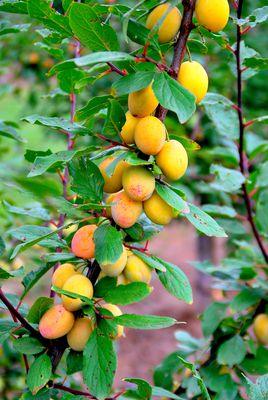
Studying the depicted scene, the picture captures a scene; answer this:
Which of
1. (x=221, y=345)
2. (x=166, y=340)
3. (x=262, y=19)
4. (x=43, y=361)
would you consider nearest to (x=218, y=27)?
(x=262, y=19)

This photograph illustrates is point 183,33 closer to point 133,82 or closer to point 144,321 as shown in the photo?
point 133,82

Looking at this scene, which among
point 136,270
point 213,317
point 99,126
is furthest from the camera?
point 99,126

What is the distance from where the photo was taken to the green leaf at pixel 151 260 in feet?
1.91

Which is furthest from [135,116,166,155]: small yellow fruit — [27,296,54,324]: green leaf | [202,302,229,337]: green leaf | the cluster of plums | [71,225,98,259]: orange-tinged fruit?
[202,302,229,337]: green leaf

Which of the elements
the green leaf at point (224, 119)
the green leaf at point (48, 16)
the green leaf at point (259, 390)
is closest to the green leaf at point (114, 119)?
the green leaf at point (48, 16)

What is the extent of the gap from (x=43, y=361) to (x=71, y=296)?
0.38ft

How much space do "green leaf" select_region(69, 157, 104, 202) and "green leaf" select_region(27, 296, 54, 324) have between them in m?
0.14

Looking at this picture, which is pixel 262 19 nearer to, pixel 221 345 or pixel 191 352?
pixel 221 345

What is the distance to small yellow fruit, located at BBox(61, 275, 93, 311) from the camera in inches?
23.2

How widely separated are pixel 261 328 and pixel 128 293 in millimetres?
435

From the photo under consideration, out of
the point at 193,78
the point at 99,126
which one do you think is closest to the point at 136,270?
the point at 193,78

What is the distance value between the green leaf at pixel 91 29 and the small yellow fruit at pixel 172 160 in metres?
0.13

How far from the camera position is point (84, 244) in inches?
24.1

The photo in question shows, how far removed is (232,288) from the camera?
1000 mm
